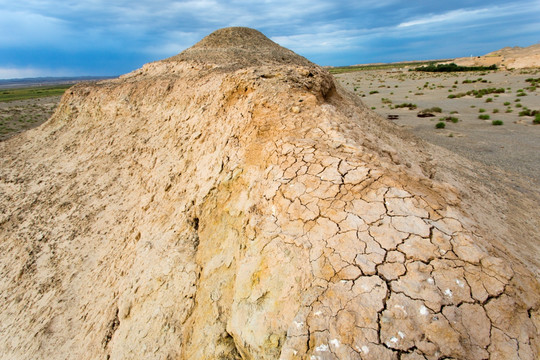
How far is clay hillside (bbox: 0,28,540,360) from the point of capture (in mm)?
1640

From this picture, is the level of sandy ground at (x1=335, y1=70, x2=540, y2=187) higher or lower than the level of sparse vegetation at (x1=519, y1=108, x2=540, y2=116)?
lower

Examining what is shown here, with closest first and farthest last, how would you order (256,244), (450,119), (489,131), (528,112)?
(256,244)
(489,131)
(450,119)
(528,112)

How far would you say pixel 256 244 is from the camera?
2.37m

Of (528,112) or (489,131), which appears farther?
(528,112)

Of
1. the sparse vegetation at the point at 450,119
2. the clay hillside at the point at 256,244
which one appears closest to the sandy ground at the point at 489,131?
the sparse vegetation at the point at 450,119

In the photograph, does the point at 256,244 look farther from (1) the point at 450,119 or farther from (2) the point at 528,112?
(2) the point at 528,112

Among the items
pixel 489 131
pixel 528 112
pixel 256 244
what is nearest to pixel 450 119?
pixel 489 131

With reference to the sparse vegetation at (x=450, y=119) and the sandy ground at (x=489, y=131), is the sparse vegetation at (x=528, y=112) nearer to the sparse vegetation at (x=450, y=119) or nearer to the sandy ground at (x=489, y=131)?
the sandy ground at (x=489, y=131)

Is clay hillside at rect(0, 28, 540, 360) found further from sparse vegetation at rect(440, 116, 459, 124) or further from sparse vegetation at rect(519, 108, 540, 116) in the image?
sparse vegetation at rect(519, 108, 540, 116)

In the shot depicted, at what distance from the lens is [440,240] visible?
1.93m

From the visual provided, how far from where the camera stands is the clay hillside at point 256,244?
1.64 meters

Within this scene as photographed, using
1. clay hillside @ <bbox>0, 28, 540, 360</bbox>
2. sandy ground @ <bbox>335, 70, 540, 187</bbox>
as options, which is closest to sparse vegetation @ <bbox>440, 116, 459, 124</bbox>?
sandy ground @ <bbox>335, 70, 540, 187</bbox>

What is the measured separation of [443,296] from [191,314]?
1.99 m

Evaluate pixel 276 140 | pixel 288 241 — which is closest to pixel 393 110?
pixel 276 140
